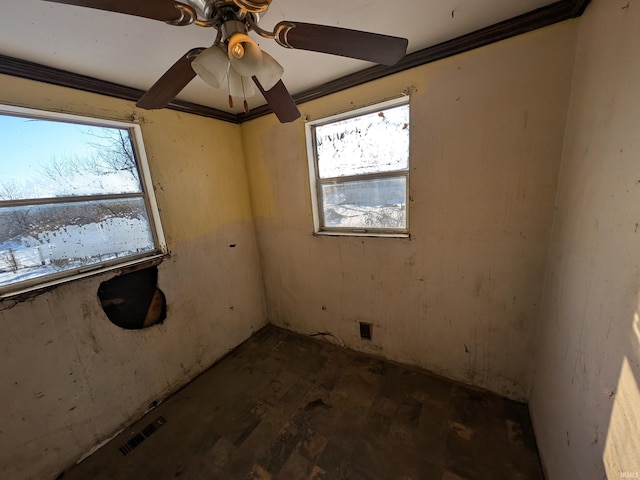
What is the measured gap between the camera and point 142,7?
2.39 ft

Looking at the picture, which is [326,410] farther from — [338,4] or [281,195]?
[338,4]

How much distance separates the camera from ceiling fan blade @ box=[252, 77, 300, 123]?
Answer: 1.19m

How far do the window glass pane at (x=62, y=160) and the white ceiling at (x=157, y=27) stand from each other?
353 millimetres

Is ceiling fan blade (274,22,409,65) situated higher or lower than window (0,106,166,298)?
higher

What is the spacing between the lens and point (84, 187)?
1591 mm

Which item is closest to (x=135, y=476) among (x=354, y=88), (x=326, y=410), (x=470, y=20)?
(x=326, y=410)

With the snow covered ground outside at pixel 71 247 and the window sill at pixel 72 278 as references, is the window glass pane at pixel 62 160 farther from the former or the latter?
the window sill at pixel 72 278

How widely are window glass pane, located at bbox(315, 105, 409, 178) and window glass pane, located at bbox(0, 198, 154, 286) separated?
156 cm

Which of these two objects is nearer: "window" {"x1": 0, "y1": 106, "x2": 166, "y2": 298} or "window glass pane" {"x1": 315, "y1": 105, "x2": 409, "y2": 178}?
"window" {"x1": 0, "y1": 106, "x2": 166, "y2": 298}

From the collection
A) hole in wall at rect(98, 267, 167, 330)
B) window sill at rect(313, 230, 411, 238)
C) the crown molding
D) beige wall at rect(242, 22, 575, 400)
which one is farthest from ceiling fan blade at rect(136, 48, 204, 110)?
window sill at rect(313, 230, 411, 238)

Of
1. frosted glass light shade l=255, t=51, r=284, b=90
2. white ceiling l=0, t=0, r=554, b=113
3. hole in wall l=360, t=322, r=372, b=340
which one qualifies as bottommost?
hole in wall l=360, t=322, r=372, b=340

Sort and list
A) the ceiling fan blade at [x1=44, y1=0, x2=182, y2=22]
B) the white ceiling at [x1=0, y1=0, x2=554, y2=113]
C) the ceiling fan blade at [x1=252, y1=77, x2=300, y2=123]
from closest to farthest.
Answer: the ceiling fan blade at [x1=44, y1=0, x2=182, y2=22], the white ceiling at [x1=0, y1=0, x2=554, y2=113], the ceiling fan blade at [x1=252, y1=77, x2=300, y2=123]

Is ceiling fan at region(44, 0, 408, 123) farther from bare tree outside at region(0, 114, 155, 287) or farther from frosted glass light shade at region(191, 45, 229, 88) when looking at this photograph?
bare tree outside at region(0, 114, 155, 287)

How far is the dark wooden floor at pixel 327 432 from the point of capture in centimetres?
139
